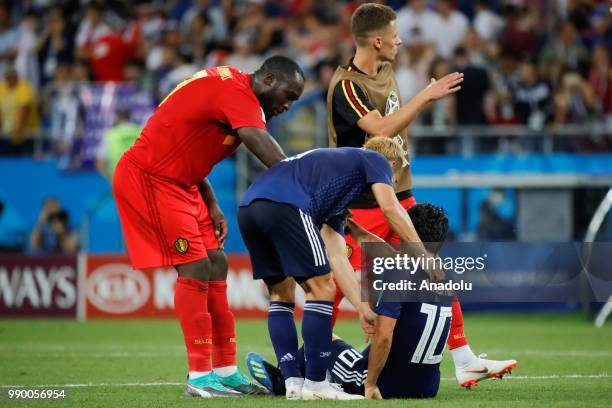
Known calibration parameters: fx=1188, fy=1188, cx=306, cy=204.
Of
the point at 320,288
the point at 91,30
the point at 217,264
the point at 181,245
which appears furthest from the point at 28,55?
the point at 320,288

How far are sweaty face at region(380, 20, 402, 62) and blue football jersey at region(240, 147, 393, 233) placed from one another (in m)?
1.58

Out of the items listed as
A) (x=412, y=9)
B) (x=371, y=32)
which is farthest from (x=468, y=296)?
(x=412, y=9)

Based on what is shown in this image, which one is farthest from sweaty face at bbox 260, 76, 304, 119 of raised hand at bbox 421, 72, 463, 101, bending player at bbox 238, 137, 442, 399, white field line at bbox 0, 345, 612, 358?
white field line at bbox 0, 345, 612, 358

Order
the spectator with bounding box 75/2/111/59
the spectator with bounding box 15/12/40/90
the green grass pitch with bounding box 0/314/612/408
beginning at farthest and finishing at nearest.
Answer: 1. the spectator with bounding box 15/12/40/90
2. the spectator with bounding box 75/2/111/59
3. the green grass pitch with bounding box 0/314/612/408

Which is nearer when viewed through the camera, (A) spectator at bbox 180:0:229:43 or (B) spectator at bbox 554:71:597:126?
(B) spectator at bbox 554:71:597:126

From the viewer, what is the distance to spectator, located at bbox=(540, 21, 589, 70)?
17.1m

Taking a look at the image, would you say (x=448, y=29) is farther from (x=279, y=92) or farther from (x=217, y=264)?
(x=279, y=92)

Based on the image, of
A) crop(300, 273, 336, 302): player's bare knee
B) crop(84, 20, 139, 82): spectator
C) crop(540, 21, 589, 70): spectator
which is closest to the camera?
crop(300, 273, 336, 302): player's bare knee

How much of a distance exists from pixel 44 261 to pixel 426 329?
372 inches

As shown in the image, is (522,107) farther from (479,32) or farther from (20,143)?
(20,143)

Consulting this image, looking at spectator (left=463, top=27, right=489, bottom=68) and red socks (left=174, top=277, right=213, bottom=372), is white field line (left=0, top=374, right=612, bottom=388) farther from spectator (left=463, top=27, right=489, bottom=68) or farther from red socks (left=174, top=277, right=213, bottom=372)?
spectator (left=463, top=27, right=489, bottom=68)

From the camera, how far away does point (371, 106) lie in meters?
8.42

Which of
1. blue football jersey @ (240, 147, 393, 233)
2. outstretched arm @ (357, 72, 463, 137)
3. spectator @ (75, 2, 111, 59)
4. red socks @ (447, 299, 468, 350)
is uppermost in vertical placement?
spectator @ (75, 2, 111, 59)

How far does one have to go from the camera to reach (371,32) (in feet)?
28.2
